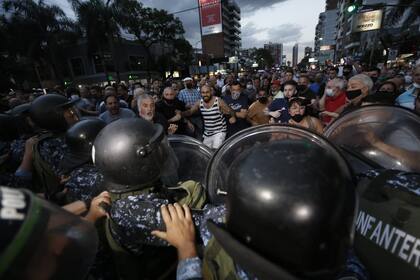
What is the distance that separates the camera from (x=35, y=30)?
24906mm

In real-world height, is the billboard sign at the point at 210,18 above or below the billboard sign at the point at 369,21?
above

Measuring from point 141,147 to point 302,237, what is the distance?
1095 mm

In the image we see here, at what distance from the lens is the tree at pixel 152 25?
115ft

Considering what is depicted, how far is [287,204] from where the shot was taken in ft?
2.68

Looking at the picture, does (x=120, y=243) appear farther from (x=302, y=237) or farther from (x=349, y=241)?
(x=349, y=241)

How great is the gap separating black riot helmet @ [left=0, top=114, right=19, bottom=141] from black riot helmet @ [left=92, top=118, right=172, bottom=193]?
2.67 meters

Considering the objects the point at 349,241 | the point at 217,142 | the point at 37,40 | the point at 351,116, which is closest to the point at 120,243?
the point at 349,241

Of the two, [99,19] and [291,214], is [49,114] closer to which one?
[291,214]

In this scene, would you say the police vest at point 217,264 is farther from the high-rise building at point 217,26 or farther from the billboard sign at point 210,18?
the billboard sign at point 210,18

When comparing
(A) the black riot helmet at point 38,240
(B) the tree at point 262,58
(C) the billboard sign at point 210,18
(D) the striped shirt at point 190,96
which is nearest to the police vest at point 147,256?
(A) the black riot helmet at point 38,240

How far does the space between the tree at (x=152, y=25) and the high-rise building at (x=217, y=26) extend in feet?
19.7

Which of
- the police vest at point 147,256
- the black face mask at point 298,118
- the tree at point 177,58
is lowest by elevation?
the police vest at point 147,256

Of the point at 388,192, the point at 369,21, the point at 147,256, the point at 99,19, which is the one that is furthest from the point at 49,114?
the point at 369,21

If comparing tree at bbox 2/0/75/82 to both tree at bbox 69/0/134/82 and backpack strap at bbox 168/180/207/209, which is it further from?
backpack strap at bbox 168/180/207/209
